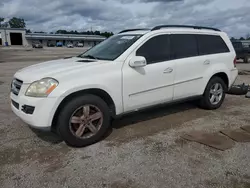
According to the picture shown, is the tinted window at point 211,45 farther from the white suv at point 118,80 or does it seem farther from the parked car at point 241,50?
the parked car at point 241,50

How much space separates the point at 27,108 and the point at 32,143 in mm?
744

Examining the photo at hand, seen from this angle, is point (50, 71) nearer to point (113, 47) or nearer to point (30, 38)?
point (113, 47)

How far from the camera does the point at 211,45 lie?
17.6 feet

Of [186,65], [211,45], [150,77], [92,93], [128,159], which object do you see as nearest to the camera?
[128,159]

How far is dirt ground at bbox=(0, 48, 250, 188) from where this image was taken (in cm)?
287

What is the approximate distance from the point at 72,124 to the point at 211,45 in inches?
140

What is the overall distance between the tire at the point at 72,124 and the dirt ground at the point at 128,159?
0.39 ft

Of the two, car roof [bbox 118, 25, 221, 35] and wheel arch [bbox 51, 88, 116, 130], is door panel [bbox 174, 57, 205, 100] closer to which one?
car roof [bbox 118, 25, 221, 35]

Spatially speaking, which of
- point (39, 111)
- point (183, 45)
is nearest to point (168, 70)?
point (183, 45)

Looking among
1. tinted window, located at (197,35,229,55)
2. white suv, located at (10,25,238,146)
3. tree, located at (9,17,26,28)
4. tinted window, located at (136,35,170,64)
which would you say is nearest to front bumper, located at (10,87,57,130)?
white suv, located at (10,25,238,146)

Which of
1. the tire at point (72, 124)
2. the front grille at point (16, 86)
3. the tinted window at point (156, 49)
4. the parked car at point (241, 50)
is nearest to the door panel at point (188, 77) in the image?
the tinted window at point (156, 49)

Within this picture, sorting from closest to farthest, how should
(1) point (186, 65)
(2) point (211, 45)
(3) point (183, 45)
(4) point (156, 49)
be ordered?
(4) point (156, 49), (1) point (186, 65), (3) point (183, 45), (2) point (211, 45)

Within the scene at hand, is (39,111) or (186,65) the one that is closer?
(39,111)

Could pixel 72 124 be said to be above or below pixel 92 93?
below
